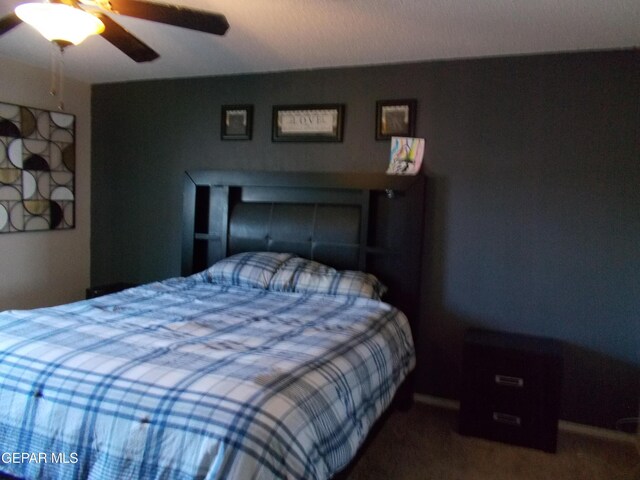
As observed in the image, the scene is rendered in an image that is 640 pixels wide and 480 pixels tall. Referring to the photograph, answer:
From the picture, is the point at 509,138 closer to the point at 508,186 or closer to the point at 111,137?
the point at 508,186

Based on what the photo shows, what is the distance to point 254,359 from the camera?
188 centimetres

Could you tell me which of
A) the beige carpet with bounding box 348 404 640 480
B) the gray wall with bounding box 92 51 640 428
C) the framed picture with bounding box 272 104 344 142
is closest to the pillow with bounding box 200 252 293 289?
the gray wall with bounding box 92 51 640 428

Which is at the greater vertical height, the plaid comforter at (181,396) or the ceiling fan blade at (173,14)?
the ceiling fan blade at (173,14)

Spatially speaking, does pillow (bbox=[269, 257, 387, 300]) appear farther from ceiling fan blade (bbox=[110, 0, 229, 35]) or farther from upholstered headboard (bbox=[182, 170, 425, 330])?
ceiling fan blade (bbox=[110, 0, 229, 35])

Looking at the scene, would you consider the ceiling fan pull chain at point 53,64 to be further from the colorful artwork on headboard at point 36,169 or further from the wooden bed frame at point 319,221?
the wooden bed frame at point 319,221

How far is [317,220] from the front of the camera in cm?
338

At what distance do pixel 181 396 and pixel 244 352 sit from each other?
0.43 metres

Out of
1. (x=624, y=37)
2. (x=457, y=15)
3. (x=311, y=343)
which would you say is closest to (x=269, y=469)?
(x=311, y=343)

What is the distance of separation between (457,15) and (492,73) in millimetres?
741

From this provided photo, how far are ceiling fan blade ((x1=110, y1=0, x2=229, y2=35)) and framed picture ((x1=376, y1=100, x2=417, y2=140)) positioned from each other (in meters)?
1.52

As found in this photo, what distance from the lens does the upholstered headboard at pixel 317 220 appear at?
125 inches

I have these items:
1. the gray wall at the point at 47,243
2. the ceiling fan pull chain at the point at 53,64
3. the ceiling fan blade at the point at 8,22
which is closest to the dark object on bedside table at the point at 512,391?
the ceiling fan blade at the point at 8,22

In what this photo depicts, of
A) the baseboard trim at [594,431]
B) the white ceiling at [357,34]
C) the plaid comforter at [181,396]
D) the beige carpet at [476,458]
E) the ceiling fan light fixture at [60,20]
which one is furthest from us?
the baseboard trim at [594,431]

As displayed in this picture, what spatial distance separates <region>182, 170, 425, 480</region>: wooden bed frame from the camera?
317cm
